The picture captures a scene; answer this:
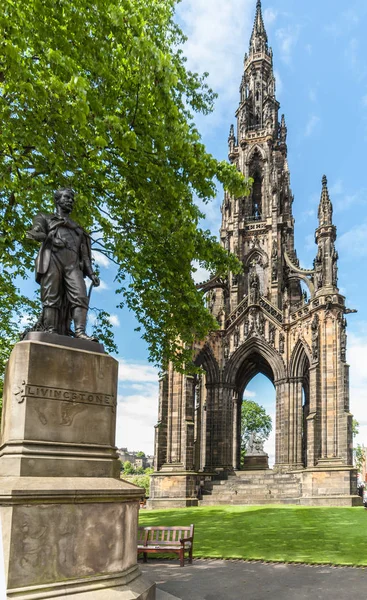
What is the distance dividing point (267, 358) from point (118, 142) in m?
24.8

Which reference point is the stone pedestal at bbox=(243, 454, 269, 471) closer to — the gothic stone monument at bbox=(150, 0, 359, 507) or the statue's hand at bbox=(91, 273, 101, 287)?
the gothic stone monument at bbox=(150, 0, 359, 507)

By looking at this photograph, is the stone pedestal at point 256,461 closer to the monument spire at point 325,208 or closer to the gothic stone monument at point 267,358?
the gothic stone monument at point 267,358

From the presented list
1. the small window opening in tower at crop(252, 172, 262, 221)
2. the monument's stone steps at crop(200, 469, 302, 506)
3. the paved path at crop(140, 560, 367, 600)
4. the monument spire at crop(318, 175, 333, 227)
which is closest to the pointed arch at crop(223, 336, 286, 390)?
the monument's stone steps at crop(200, 469, 302, 506)

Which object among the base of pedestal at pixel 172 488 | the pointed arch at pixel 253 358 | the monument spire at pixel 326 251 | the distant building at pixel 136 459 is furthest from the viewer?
the distant building at pixel 136 459

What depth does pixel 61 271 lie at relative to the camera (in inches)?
255

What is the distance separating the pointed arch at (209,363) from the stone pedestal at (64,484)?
27.3m

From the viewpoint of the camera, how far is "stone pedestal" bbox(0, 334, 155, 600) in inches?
198

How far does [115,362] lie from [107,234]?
291 inches

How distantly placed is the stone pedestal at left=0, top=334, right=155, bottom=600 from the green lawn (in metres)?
→ 6.05

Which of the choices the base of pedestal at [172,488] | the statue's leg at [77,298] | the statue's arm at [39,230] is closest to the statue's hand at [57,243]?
the statue's arm at [39,230]

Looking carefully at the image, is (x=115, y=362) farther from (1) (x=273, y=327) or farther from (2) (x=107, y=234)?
(1) (x=273, y=327)

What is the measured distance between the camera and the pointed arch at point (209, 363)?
33.6 m

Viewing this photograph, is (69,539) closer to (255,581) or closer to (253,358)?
(255,581)

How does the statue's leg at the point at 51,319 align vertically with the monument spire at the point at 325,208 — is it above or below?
below
